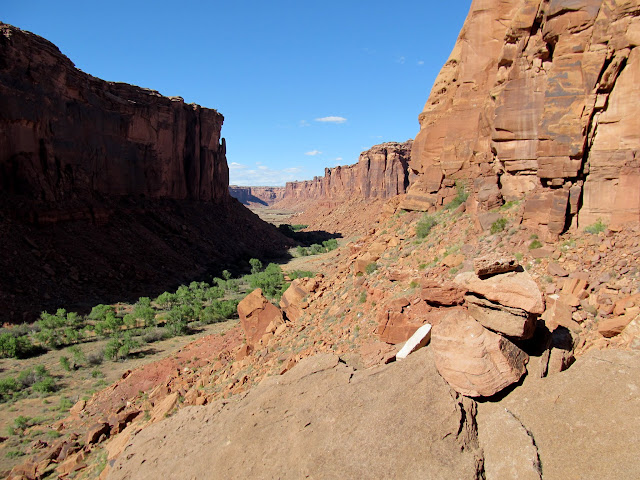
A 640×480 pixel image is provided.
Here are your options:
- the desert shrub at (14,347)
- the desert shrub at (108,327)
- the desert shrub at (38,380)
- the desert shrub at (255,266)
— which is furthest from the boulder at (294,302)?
the desert shrub at (255,266)

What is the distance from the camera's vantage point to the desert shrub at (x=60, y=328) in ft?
67.8

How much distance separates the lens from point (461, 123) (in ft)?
52.2

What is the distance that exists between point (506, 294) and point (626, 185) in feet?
18.2

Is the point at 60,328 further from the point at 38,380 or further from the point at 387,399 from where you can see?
the point at 387,399

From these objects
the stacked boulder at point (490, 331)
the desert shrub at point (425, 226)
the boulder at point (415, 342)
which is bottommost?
the boulder at point (415, 342)

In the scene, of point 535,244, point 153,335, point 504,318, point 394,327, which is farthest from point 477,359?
point 153,335

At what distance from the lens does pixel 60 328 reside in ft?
77.0

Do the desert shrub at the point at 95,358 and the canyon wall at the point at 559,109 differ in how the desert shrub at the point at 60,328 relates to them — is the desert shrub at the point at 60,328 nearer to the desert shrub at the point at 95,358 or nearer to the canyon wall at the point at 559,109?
the desert shrub at the point at 95,358

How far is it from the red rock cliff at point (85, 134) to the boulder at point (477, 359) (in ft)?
119

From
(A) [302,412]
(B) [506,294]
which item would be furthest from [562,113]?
(A) [302,412]

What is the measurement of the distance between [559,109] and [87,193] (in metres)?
38.8

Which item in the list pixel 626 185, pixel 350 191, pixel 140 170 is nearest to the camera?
pixel 626 185

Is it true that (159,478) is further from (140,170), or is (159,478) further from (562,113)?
(140,170)

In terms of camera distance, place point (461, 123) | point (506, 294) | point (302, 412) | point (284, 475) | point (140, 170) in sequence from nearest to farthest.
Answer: point (284, 475) → point (506, 294) → point (302, 412) → point (461, 123) → point (140, 170)
